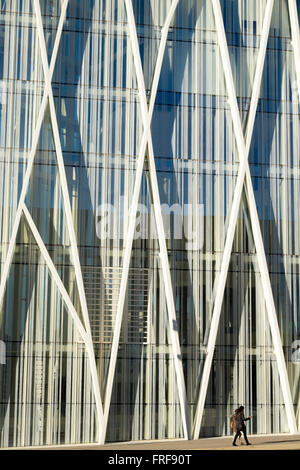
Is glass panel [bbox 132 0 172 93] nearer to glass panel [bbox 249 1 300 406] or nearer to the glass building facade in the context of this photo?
the glass building facade

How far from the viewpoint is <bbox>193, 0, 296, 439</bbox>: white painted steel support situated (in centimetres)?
2452

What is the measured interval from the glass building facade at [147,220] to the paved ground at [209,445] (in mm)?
422

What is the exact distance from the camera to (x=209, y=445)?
2225cm

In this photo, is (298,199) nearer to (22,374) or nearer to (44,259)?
(44,259)

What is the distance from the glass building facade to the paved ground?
422 millimetres

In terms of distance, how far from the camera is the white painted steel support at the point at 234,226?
80.4ft

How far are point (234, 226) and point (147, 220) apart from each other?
2791 millimetres

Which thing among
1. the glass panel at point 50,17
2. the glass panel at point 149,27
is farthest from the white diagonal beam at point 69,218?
the glass panel at point 149,27

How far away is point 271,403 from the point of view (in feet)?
81.8

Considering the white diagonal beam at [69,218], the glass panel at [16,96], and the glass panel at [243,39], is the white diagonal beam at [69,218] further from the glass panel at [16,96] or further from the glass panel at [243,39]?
the glass panel at [243,39]

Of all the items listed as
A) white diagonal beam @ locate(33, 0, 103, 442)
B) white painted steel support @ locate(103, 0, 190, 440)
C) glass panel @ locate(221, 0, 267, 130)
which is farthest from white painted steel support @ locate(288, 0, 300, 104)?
white diagonal beam @ locate(33, 0, 103, 442)
